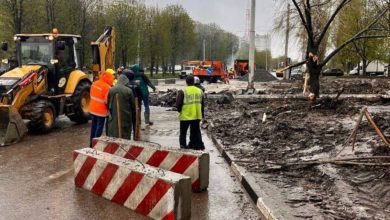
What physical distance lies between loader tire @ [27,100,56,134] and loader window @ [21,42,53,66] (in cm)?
147

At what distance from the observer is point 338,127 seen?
11.3 m

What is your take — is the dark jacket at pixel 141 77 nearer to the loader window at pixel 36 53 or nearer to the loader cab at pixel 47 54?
the loader cab at pixel 47 54

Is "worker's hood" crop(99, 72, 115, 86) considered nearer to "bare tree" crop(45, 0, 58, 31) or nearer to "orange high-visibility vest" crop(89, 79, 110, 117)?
"orange high-visibility vest" crop(89, 79, 110, 117)

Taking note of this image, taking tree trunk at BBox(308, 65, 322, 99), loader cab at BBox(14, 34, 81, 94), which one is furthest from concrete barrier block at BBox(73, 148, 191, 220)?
tree trunk at BBox(308, 65, 322, 99)

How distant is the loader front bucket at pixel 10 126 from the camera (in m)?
11.2

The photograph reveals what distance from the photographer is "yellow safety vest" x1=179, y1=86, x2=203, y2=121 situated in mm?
9008

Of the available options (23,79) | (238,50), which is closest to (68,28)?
(23,79)

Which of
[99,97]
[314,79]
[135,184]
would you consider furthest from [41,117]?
[314,79]

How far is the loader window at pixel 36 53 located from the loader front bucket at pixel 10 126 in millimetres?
2462

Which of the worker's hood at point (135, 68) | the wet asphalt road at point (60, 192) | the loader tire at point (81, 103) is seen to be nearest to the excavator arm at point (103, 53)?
the loader tire at point (81, 103)

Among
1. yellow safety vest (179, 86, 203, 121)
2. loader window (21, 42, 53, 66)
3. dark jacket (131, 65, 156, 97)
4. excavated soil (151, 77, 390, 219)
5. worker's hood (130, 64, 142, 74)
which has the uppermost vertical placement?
loader window (21, 42, 53, 66)

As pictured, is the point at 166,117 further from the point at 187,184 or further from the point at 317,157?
the point at 187,184

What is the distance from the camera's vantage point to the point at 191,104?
355 inches

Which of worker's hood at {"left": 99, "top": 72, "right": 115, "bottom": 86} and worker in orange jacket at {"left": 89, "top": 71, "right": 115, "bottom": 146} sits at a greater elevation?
worker's hood at {"left": 99, "top": 72, "right": 115, "bottom": 86}
